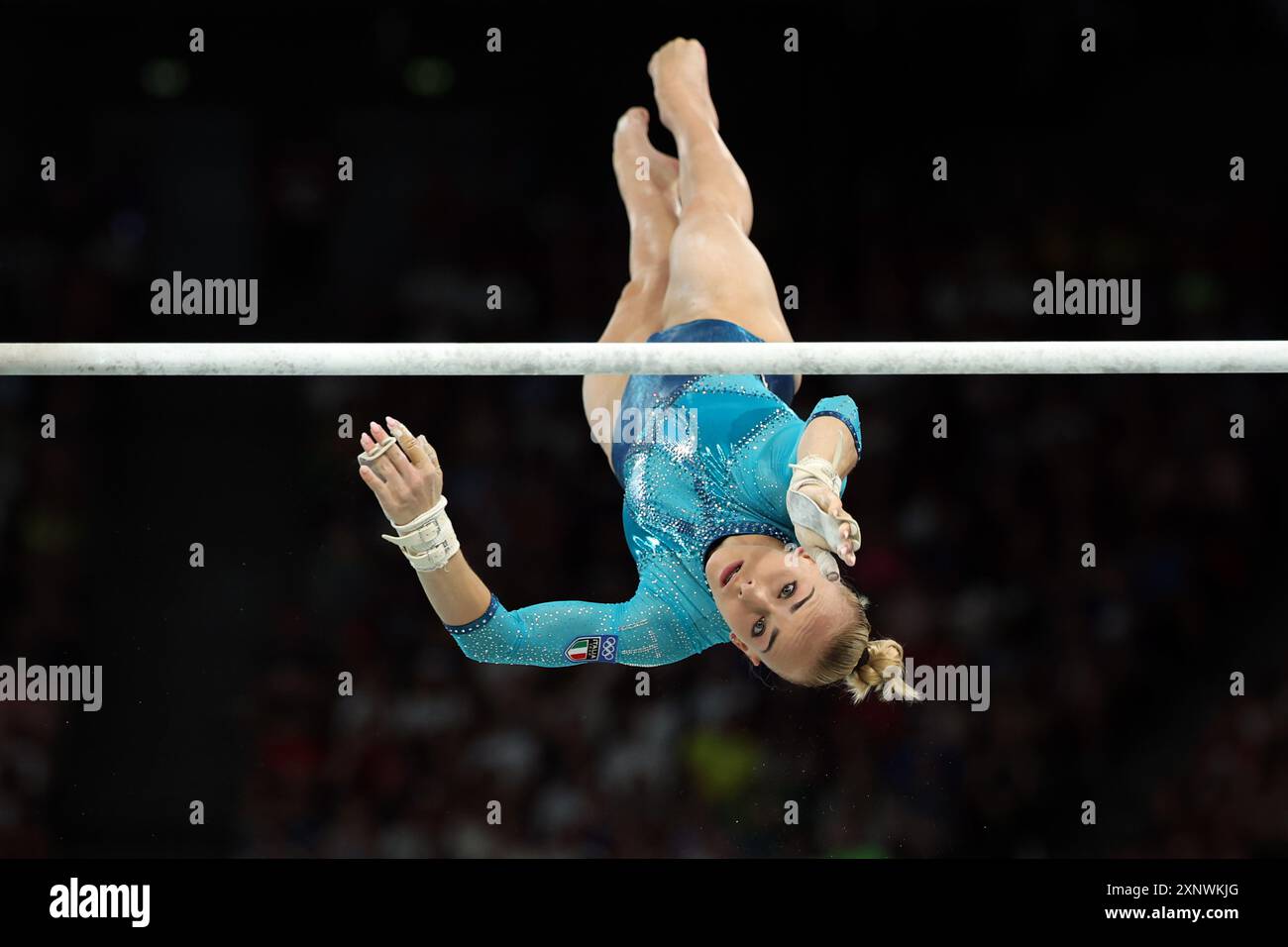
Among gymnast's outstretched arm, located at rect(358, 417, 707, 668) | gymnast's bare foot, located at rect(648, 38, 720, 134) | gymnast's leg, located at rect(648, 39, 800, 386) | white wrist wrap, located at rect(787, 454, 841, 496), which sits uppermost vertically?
gymnast's bare foot, located at rect(648, 38, 720, 134)

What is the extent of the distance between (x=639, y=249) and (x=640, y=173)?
317 mm

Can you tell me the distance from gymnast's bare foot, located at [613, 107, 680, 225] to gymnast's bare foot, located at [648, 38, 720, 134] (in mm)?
138

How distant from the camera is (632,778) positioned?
5.07 metres

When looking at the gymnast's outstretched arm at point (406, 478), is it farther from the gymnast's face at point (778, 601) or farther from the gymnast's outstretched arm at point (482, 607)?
the gymnast's face at point (778, 601)

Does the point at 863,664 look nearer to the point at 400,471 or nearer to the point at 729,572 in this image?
the point at 729,572

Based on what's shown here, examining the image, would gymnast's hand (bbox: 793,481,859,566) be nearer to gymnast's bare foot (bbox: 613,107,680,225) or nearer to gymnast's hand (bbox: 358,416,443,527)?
gymnast's hand (bbox: 358,416,443,527)

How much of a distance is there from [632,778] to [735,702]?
0.47 metres

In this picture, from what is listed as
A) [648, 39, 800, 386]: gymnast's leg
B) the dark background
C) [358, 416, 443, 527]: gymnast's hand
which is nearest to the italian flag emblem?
[358, 416, 443, 527]: gymnast's hand

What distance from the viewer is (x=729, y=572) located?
3438 mm

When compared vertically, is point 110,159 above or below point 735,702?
above

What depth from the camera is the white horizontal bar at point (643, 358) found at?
3113 millimetres

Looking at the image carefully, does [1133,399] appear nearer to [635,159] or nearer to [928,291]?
[928,291]

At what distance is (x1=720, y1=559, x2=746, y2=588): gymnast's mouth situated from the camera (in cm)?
343
